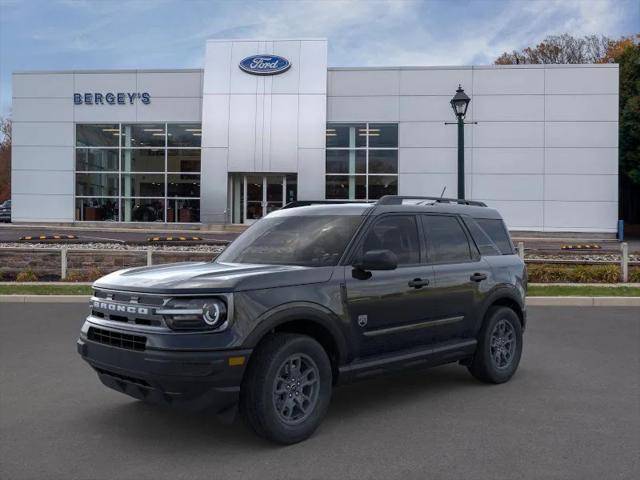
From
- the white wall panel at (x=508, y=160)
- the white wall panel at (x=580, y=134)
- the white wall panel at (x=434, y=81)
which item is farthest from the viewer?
the white wall panel at (x=434, y=81)

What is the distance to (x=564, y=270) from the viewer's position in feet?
54.2

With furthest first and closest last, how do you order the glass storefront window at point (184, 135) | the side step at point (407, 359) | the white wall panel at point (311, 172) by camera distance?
1. the glass storefront window at point (184, 135)
2. the white wall panel at point (311, 172)
3. the side step at point (407, 359)

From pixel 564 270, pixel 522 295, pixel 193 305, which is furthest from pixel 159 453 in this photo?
pixel 564 270

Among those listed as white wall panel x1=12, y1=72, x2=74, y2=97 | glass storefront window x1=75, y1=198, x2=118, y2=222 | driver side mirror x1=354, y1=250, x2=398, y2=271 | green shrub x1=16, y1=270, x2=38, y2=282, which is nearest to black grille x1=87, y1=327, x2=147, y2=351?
driver side mirror x1=354, y1=250, x2=398, y2=271

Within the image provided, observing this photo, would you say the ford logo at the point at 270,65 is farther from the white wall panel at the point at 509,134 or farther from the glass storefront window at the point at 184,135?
the white wall panel at the point at 509,134

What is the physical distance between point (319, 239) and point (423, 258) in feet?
3.37

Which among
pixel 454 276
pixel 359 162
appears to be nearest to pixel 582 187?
pixel 359 162

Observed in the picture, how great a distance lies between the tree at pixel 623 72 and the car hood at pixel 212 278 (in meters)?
34.6

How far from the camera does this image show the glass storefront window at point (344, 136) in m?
31.7

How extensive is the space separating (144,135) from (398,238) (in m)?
29.3

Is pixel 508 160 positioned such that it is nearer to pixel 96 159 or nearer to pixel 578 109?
pixel 578 109

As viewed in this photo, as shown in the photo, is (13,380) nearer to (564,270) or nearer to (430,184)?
(564,270)

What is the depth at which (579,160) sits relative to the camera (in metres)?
30.2

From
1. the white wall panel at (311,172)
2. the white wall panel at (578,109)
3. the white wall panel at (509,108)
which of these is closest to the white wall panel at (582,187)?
the white wall panel at (578,109)
